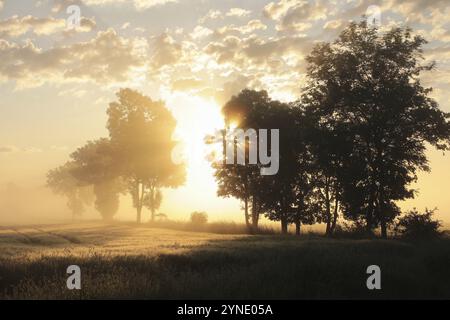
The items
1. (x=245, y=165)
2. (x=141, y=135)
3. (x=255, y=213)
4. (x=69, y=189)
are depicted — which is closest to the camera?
(x=245, y=165)

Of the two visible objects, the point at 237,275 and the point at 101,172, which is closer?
the point at 237,275

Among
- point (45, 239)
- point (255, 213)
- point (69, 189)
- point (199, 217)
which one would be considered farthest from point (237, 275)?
point (69, 189)

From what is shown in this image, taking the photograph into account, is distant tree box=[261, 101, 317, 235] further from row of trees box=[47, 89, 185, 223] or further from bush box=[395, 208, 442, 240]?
row of trees box=[47, 89, 185, 223]

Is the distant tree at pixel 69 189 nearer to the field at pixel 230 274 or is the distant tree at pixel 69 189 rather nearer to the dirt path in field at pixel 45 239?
the dirt path in field at pixel 45 239

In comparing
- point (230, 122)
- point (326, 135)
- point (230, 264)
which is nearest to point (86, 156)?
point (230, 122)

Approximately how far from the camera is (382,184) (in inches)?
1813

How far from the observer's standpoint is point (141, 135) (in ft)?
260

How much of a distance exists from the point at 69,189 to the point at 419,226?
371 feet

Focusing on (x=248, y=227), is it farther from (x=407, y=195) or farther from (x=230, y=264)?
(x=230, y=264)

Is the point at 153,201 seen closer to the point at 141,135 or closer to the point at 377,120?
the point at 141,135

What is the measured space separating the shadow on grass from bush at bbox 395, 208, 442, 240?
42.4 ft

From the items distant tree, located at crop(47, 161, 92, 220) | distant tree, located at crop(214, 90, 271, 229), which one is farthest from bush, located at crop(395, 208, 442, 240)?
distant tree, located at crop(47, 161, 92, 220)
